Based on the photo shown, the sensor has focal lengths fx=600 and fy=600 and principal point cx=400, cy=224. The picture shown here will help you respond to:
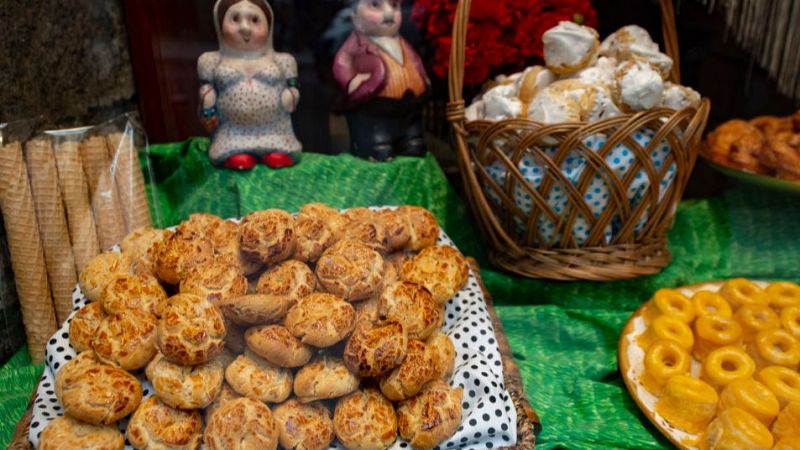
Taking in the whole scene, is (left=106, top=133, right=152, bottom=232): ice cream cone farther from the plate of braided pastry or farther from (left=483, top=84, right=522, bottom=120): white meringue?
the plate of braided pastry

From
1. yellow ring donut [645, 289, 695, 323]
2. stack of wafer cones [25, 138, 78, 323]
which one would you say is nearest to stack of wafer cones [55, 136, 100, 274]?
stack of wafer cones [25, 138, 78, 323]

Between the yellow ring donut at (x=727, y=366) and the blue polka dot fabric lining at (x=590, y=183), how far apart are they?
0.35m

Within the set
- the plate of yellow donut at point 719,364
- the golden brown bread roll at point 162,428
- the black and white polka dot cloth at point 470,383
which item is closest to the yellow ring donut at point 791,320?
the plate of yellow donut at point 719,364

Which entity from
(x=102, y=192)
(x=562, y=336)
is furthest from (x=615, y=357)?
(x=102, y=192)

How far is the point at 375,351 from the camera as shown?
A: 78 cm

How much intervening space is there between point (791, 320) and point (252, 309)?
100 cm

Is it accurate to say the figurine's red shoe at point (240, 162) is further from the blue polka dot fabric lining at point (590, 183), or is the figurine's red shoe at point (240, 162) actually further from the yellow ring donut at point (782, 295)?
the yellow ring donut at point (782, 295)

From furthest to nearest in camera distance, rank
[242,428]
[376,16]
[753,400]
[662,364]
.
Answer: [376,16]
[662,364]
[753,400]
[242,428]

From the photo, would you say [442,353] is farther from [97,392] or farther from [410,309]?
[97,392]

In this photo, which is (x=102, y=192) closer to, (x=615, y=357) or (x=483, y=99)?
(x=483, y=99)

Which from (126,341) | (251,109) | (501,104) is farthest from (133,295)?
(501,104)

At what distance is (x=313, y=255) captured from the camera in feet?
2.98

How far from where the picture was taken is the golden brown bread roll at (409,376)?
797mm

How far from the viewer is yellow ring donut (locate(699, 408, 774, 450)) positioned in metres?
0.91
